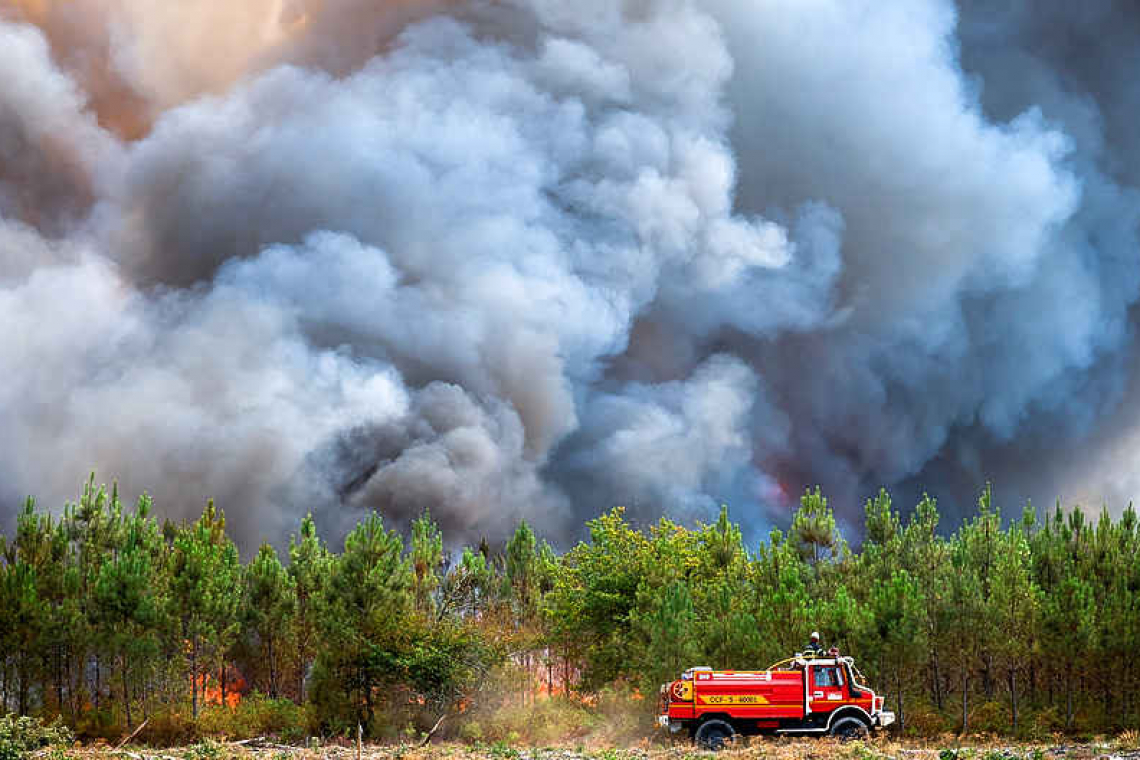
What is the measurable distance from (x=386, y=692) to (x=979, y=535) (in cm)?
2328

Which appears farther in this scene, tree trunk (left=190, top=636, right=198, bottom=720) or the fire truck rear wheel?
tree trunk (left=190, top=636, right=198, bottom=720)

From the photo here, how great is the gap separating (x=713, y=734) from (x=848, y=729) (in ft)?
11.6

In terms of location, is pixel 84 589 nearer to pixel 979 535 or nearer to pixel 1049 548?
pixel 979 535

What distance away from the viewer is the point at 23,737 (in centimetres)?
3041

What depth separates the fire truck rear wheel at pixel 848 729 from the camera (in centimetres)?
2816

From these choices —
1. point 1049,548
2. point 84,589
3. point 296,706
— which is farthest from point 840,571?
point 84,589

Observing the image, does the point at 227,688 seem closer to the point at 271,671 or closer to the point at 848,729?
the point at 271,671

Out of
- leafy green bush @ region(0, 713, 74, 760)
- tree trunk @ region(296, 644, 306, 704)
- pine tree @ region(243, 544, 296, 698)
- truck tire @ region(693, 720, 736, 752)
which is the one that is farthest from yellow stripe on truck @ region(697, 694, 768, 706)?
tree trunk @ region(296, 644, 306, 704)

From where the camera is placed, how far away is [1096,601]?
130ft

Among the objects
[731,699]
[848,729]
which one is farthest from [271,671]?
[848,729]

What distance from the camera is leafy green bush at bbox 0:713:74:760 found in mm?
27575

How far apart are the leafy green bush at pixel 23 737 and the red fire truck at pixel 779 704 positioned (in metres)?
17.1

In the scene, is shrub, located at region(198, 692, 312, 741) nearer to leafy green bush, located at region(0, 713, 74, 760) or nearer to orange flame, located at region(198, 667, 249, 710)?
orange flame, located at region(198, 667, 249, 710)

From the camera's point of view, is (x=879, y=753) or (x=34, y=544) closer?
(x=879, y=753)
